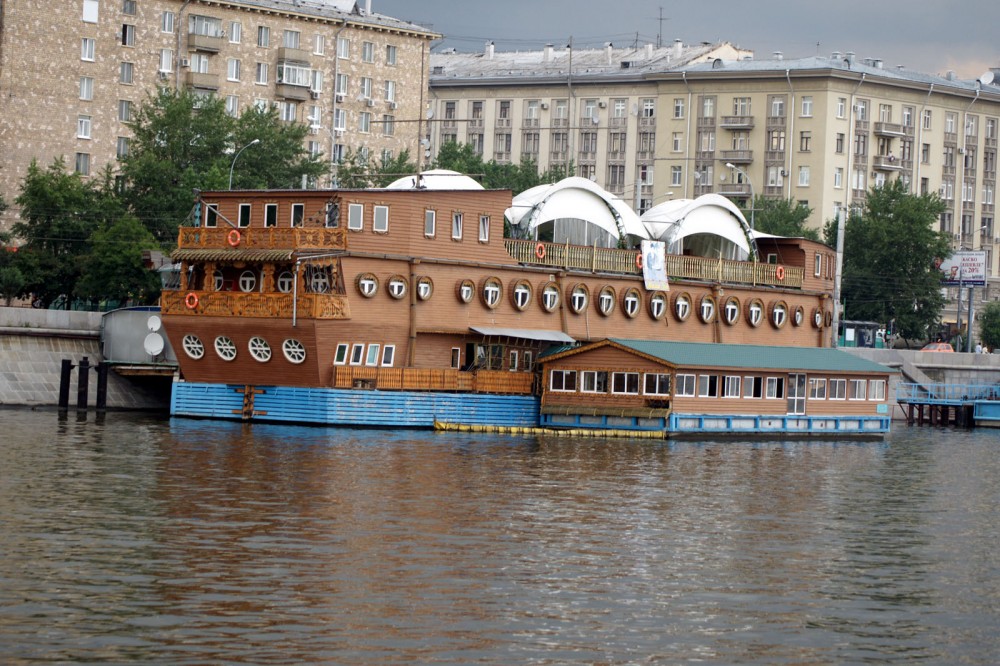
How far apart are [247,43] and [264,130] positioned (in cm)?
1446

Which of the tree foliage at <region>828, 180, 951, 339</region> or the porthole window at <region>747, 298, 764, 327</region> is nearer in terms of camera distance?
the porthole window at <region>747, 298, 764, 327</region>

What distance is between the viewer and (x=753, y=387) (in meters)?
64.9

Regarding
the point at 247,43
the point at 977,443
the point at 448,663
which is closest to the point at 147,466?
the point at 448,663

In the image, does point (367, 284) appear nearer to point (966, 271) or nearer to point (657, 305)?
point (657, 305)

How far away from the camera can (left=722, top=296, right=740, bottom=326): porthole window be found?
72.1 metres

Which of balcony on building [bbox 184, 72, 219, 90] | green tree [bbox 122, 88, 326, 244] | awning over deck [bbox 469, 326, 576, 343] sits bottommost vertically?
awning over deck [bbox 469, 326, 576, 343]

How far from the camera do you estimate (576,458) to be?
171 feet

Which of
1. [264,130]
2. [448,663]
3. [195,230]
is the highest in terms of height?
[264,130]

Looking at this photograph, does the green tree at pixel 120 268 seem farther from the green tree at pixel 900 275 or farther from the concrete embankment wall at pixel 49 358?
the green tree at pixel 900 275

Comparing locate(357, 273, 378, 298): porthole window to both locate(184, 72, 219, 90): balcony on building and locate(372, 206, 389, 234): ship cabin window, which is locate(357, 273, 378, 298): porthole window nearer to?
locate(372, 206, 389, 234): ship cabin window

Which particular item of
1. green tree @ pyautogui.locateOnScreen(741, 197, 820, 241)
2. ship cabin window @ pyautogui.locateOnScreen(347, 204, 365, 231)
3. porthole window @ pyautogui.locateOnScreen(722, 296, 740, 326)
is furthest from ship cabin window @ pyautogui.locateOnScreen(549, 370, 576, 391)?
green tree @ pyautogui.locateOnScreen(741, 197, 820, 241)

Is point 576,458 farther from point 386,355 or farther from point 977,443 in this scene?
point 977,443

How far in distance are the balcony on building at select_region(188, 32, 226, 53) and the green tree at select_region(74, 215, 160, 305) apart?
988 inches

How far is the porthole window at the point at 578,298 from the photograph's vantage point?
66188mm
